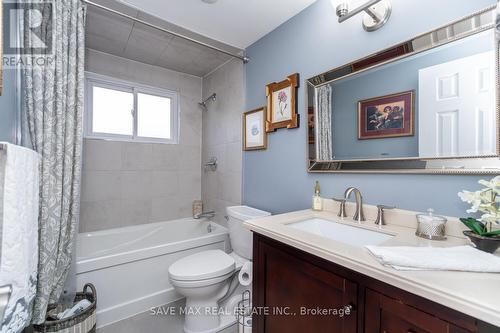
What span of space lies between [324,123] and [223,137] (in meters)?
1.28

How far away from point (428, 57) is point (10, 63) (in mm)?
2093

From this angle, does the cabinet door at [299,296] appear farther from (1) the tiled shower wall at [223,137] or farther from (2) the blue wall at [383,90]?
(1) the tiled shower wall at [223,137]

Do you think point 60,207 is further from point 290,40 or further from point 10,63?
point 290,40

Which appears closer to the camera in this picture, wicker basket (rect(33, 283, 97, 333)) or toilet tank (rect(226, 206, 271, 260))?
wicker basket (rect(33, 283, 97, 333))

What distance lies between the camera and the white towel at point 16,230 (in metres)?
0.69

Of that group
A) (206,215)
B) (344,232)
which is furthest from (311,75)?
(206,215)

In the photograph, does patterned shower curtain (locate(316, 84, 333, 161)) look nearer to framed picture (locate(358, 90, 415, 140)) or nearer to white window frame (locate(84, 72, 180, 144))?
framed picture (locate(358, 90, 415, 140))

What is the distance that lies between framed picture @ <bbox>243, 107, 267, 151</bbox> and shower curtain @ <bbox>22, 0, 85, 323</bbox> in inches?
49.6

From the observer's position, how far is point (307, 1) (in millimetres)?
1507

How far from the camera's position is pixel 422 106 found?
3.42ft

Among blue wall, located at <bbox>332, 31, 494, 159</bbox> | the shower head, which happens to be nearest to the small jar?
blue wall, located at <bbox>332, 31, 494, 159</bbox>

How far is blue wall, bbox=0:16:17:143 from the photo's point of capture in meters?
1.05

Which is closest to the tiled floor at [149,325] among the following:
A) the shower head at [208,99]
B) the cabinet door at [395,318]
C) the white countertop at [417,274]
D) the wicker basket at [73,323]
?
the wicker basket at [73,323]

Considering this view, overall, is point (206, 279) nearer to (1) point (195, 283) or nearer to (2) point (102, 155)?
(1) point (195, 283)
